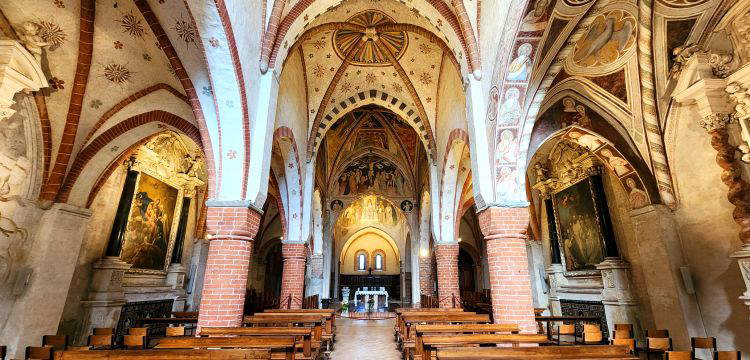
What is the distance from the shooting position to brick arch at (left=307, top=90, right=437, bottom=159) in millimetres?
11062

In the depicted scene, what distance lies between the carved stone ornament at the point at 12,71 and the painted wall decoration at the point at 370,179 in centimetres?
1293

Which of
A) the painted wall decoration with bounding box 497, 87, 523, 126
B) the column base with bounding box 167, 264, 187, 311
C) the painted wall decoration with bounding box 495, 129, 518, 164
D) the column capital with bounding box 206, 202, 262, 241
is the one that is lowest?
the column base with bounding box 167, 264, 187, 311

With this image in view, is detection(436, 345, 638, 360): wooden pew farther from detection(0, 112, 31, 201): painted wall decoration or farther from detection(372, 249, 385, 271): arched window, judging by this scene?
detection(372, 249, 385, 271): arched window

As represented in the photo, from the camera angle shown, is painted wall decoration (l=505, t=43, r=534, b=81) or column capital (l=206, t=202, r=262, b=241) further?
painted wall decoration (l=505, t=43, r=534, b=81)

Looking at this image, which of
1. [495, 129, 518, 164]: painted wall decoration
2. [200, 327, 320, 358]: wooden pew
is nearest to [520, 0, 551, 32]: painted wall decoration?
[495, 129, 518, 164]: painted wall decoration

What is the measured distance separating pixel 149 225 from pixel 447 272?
9.41 m

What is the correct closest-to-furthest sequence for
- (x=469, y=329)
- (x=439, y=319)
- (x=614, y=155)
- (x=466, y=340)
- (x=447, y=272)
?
(x=466, y=340) → (x=469, y=329) → (x=439, y=319) → (x=614, y=155) → (x=447, y=272)

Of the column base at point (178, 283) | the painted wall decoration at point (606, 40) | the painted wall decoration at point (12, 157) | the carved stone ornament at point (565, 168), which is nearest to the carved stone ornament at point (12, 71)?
the painted wall decoration at point (12, 157)

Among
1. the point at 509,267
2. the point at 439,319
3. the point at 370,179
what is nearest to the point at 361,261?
the point at 370,179

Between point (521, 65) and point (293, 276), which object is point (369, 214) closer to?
point (293, 276)

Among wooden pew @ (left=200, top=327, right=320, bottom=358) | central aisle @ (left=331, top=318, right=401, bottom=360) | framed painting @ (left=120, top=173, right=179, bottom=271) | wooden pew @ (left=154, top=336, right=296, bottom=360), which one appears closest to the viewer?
wooden pew @ (left=154, top=336, right=296, bottom=360)

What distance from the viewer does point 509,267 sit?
210 inches

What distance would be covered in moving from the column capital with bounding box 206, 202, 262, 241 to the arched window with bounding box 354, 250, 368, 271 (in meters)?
20.7

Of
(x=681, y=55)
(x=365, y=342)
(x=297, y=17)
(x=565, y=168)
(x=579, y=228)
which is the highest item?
(x=297, y=17)
